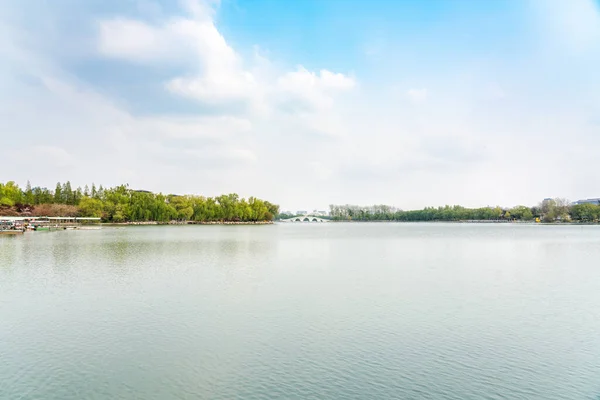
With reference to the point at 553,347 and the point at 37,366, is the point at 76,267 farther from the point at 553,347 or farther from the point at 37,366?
the point at 553,347

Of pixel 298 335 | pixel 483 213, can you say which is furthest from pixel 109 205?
pixel 483 213

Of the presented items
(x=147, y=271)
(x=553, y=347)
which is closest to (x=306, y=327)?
(x=553, y=347)

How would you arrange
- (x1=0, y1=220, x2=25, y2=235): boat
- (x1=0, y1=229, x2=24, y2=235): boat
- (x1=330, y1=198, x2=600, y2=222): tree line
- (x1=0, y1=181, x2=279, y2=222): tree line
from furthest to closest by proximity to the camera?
1. (x1=330, y1=198, x2=600, y2=222): tree line
2. (x1=0, y1=181, x2=279, y2=222): tree line
3. (x1=0, y1=220, x2=25, y2=235): boat
4. (x1=0, y1=229, x2=24, y2=235): boat

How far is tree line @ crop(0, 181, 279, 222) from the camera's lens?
292 feet

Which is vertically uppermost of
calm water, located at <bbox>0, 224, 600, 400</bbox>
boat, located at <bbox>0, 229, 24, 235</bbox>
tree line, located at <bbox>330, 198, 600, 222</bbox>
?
tree line, located at <bbox>330, 198, 600, 222</bbox>

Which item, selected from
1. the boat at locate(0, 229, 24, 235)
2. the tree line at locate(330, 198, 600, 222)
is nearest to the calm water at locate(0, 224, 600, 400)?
the boat at locate(0, 229, 24, 235)

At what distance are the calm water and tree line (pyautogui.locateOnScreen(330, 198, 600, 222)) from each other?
377 feet

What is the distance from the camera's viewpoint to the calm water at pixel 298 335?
7773 mm

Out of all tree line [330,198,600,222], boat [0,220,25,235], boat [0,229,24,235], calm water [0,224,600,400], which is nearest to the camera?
calm water [0,224,600,400]

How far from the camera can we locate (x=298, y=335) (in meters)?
10.7

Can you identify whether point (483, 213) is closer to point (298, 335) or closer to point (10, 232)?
point (10, 232)

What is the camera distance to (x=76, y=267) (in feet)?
74.8

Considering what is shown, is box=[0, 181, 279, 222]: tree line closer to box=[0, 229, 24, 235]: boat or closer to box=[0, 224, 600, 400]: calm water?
box=[0, 229, 24, 235]: boat

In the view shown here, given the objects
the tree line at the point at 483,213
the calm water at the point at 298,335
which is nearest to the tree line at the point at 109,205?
the calm water at the point at 298,335
